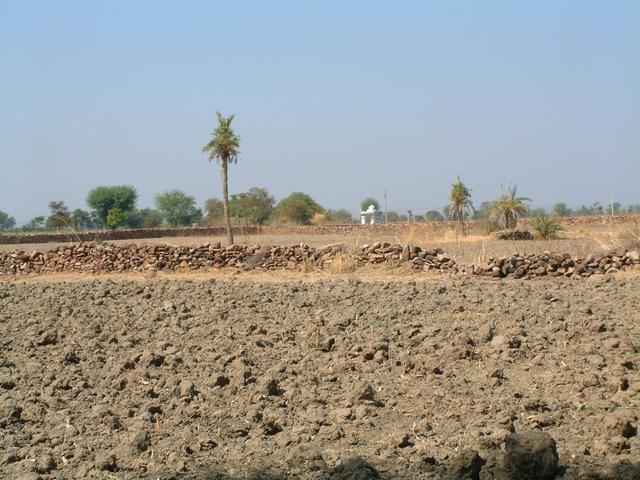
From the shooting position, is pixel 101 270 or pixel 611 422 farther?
pixel 101 270

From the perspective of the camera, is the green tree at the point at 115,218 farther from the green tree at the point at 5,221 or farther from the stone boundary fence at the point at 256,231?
the green tree at the point at 5,221

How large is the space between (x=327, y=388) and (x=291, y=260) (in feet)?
43.1

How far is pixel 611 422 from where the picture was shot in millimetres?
5898

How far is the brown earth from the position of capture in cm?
554

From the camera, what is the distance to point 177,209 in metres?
84.4

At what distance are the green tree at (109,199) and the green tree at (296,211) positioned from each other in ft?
48.5

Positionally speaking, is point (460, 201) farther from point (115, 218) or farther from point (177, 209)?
point (177, 209)

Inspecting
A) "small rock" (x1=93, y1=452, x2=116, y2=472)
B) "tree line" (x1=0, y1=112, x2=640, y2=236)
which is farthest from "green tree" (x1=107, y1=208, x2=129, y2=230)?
"small rock" (x1=93, y1=452, x2=116, y2=472)

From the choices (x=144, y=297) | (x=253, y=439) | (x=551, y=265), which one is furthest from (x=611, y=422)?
(x=551, y=265)

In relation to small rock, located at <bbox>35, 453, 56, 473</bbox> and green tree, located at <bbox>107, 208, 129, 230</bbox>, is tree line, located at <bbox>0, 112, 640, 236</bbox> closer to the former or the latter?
green tree, located at <bbox>107, 208, 129, 230</bbox>

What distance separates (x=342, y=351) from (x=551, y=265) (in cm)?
948

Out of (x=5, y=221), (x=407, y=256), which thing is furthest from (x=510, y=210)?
(x=5, y=221)

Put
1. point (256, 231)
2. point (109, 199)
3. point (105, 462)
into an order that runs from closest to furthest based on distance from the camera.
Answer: point (105, 462)
point (256, 231)
point (109, 199)

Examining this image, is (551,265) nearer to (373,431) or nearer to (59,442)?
(373,431)
